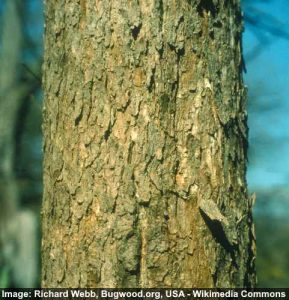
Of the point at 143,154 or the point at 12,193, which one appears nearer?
the point at 143,154

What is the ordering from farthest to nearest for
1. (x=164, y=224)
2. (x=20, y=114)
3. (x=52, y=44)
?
1. (x=20, y=114)
2. (x=52, y=44)
3. (x=164, y=224)

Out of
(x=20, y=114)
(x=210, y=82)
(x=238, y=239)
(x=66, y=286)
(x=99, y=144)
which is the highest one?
(x=20, y=114)

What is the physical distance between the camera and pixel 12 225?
11.7 feet

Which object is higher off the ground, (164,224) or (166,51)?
(166,51)

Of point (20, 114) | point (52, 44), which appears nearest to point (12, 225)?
point (20, 114)

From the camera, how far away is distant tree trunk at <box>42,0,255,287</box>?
1.64 meters

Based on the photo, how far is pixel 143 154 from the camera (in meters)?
1.65

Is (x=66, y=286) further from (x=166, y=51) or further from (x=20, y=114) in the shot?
(x=20, y=114)

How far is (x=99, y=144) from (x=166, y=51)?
0.28 metres

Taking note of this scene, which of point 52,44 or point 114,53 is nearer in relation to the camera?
point 114,53

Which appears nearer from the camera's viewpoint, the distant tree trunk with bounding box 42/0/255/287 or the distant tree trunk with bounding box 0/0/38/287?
the distant tree trunk with bounding box 42/0/255/287

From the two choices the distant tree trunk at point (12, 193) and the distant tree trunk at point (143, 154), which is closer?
the distant tree trunk at point (143, 154)

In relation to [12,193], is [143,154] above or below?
below

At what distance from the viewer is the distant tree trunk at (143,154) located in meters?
1.64
